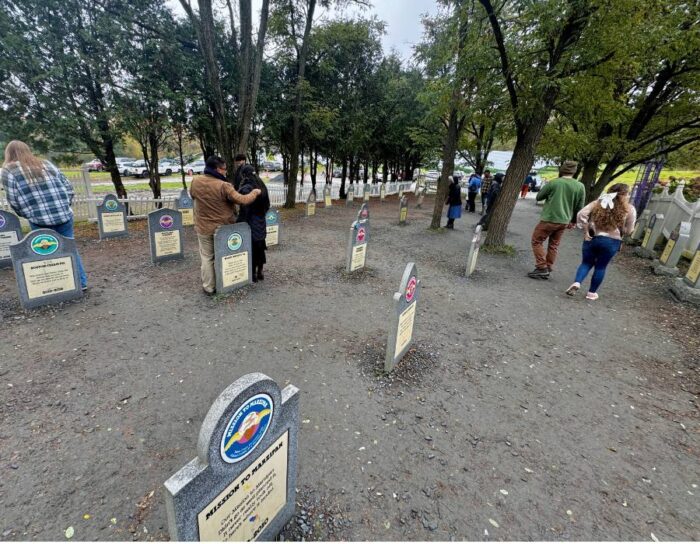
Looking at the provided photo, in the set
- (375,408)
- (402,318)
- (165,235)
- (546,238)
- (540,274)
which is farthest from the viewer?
(540,274)

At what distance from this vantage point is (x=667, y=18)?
6262 mm

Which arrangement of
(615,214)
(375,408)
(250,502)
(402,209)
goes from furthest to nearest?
(402,209) < (615,214) < (375,408) < (250,502)

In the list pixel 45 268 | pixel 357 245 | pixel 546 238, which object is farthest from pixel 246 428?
pixel 546 238

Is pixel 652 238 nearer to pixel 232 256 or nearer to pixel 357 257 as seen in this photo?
pixel 357 257

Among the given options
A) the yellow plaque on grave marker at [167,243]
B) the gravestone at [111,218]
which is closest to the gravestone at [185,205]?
the gravestone at [111,218]

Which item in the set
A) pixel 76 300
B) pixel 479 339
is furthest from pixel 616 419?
pixel 76 300

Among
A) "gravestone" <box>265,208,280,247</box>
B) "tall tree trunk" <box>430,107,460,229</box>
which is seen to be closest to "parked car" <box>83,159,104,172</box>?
"gravestone" <box>265,208,280,247</box>

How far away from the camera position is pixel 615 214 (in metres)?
4.71

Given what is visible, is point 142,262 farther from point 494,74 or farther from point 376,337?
point 494,74

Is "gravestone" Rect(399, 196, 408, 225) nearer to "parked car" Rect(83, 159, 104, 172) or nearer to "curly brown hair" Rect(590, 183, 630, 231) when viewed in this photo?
"curly brown hair" Rect(590, 183, 630, 231)

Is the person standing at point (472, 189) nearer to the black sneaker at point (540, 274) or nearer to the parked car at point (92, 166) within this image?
the black sneaker at point (540, 274)

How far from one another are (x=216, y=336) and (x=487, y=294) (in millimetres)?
4367

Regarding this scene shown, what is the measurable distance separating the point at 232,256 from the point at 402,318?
2.87 metres

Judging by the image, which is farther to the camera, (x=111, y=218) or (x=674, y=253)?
(x=111, y=218)
